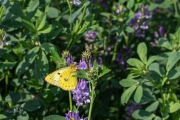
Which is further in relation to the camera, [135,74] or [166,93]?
[166,93]

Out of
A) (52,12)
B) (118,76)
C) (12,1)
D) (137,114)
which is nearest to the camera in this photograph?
(137,114)

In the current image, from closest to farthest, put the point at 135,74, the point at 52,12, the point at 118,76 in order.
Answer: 1. the point at 135,74
2. the point at 52,12
3. the point at 118,76

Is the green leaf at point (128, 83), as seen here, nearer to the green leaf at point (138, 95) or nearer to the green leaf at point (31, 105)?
the green leaf at point (138, 95)

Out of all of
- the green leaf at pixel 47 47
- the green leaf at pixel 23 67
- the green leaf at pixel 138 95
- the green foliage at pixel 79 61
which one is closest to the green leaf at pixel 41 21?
the green foliage at pixel 79 61

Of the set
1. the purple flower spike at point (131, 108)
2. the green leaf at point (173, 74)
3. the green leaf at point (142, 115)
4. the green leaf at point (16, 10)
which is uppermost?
the green leaf at point (16, 10)

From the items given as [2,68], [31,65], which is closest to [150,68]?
[31,65]

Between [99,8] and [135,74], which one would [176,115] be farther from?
[99,8]
